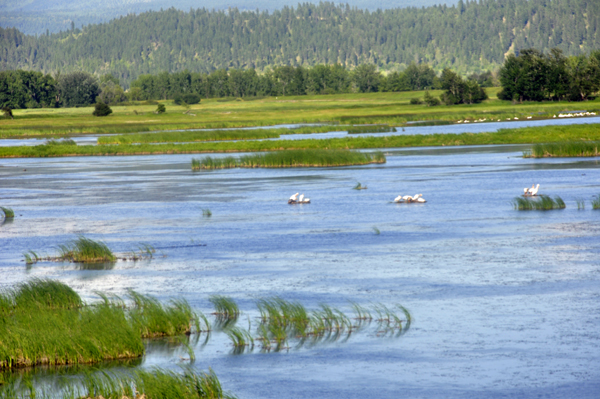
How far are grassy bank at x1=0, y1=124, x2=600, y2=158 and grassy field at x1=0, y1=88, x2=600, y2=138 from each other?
31.7 m

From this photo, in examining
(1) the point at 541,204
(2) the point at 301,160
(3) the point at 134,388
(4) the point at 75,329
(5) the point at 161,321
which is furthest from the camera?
(2) the point at 301,160

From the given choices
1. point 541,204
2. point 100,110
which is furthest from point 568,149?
point 100,110

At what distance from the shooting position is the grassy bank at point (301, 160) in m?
59.1

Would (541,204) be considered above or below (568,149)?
below

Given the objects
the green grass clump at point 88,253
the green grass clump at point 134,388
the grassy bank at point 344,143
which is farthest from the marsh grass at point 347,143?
the green grass clump at point 134,388

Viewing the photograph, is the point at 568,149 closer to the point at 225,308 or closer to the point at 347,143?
the point at 347,143

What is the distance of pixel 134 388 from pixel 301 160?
47.9 metres

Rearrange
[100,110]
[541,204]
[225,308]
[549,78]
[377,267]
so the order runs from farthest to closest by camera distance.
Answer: [100,110]
[549,78]
[541,204]
[377,267]
[225,308]

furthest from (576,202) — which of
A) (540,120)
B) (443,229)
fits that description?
(540,120)

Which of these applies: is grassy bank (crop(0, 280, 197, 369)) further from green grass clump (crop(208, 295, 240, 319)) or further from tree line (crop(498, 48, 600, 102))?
tree line (crop(498, 48, 600, 102))

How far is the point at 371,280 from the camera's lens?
20.5 meters

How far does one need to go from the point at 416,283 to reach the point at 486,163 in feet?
124

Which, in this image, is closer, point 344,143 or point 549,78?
point 344,143

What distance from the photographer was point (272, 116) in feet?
487
